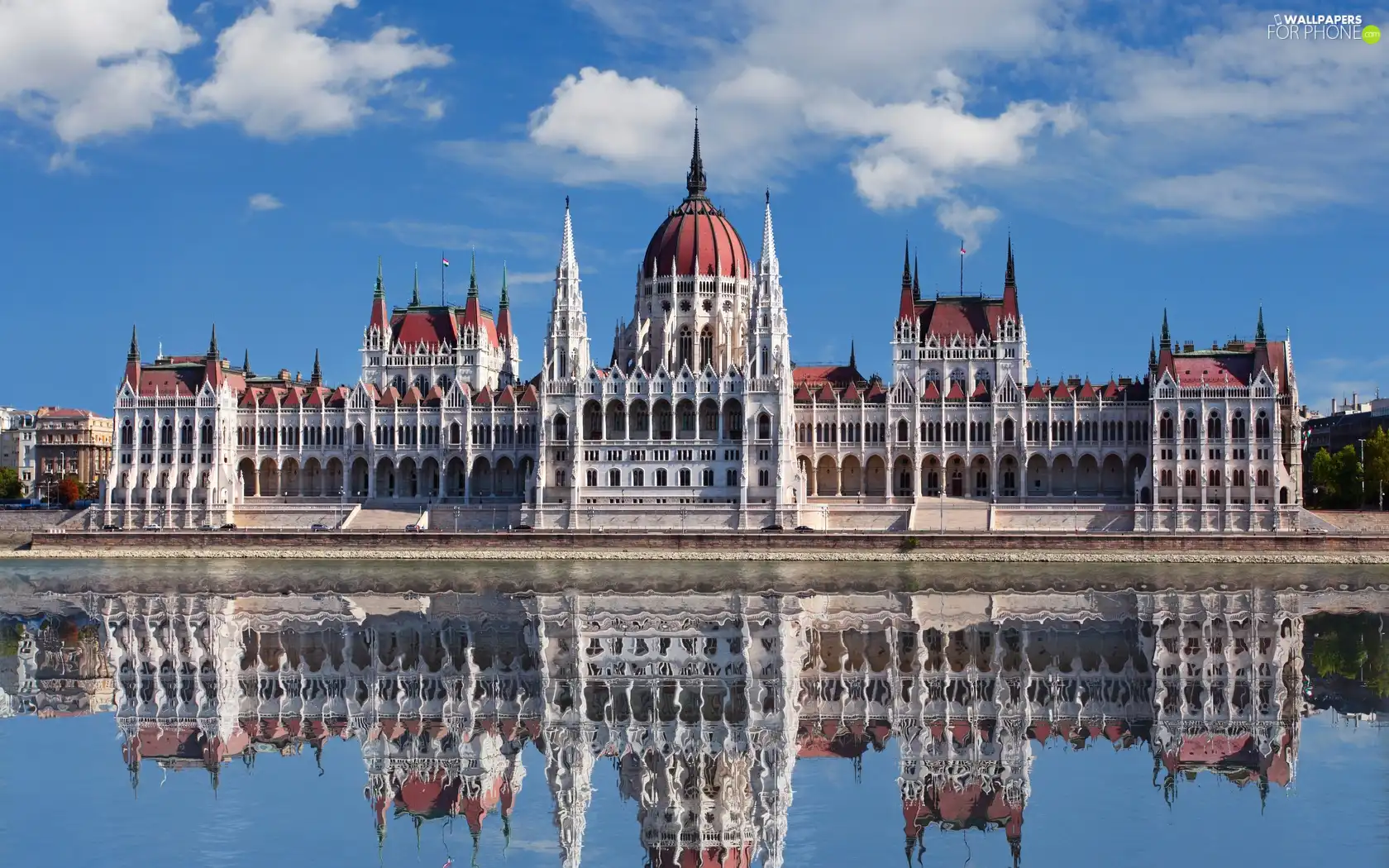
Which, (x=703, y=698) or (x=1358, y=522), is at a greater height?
(x=1358, y=522)

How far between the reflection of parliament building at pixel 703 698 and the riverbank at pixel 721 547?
85.1 ft

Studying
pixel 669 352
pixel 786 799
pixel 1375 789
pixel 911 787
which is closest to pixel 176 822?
pixel 786 799

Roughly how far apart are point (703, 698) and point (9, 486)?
4496 inches

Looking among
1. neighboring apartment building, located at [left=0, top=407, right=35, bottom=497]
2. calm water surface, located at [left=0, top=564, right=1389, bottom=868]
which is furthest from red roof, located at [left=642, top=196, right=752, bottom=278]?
neighboring apartment building, located at [left=0, top=407, right=35, bottom=497]

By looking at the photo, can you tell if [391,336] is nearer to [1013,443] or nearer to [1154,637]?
[1013,443]

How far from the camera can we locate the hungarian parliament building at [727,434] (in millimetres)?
103062

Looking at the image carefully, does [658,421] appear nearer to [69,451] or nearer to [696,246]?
[696,246]

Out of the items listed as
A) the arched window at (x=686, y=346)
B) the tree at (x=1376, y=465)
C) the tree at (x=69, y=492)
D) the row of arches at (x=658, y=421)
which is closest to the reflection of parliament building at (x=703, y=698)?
the row of arches at (x=658, y=421)

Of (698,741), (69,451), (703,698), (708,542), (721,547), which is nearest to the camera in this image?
(698,741)

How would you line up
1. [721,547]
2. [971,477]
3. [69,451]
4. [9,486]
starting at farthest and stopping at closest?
[69,451] → [9,486] → [971,477] → [721,547]

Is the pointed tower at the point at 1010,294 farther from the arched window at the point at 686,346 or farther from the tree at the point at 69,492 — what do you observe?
the tree at the point at 69,492

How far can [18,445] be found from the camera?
164 meters

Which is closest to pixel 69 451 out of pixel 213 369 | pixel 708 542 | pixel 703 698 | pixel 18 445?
pixel 18 445

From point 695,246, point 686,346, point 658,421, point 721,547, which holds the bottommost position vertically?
point 721,547
